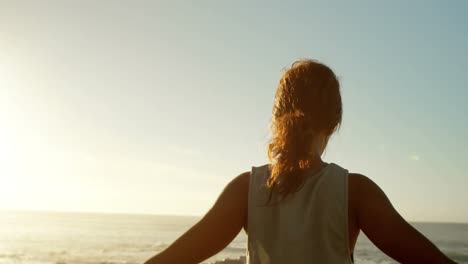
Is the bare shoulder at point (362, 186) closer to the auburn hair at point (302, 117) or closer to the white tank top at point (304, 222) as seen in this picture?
the white tank top at point (304, 222)

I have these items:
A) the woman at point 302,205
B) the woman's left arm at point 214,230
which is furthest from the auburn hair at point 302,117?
the woman's left arm at point 214,230

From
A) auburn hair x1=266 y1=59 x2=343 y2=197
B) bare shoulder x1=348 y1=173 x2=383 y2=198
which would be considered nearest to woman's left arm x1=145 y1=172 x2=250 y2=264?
auburn hair x1=266 y1=59 x2=343 y2=197

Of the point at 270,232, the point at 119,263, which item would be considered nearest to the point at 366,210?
the point at 270,232

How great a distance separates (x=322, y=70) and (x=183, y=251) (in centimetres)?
83

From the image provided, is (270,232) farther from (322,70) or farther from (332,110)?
(322,70)

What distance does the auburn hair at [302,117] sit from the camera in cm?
165

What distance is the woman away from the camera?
147 centimetres

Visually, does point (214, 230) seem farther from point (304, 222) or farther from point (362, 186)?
point (362, 186)

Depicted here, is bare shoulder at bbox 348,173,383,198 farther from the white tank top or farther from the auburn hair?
the auburn hair

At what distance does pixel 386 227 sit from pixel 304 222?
26 cm

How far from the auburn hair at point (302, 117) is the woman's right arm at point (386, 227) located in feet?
0.72

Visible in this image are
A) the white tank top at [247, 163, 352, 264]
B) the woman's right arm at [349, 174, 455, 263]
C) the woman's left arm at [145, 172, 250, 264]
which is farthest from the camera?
the woman's left arm at [145, 172, 250, 264]

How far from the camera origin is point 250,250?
1666 mm

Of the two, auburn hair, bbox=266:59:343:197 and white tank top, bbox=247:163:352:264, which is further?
auburn hair, bbox=266:59:343:197
